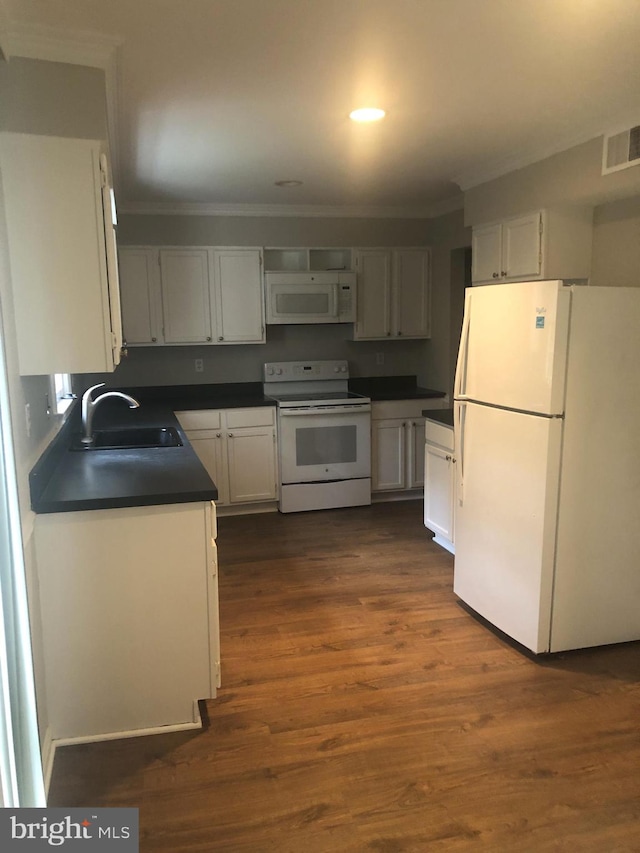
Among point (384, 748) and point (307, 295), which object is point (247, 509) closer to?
point (307, 295)

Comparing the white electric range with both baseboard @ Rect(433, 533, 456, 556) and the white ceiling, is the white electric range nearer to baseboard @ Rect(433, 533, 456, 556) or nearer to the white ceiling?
baseboard @ Rect(433, 533, 456, 556)

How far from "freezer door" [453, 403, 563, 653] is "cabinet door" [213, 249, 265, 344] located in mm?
2355

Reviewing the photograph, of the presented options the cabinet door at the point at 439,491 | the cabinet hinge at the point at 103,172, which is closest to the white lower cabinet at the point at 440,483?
the cabinet door at the point at 439,491

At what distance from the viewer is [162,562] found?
2395 mm

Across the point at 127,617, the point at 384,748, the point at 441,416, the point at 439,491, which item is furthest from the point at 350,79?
the point at 439,491

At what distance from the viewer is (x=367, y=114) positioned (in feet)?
9.52

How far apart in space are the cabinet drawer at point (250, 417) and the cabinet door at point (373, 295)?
105cm

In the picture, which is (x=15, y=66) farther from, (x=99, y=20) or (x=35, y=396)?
(x=35, y=396)

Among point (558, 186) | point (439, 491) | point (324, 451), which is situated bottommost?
point (439, 491)

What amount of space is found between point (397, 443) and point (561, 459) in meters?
2.58

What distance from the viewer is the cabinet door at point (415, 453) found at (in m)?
5.41

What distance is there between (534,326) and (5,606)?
7.44 ft

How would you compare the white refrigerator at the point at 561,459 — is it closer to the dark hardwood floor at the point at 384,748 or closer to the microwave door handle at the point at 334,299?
the dark hardwood floor at the point at 384,748

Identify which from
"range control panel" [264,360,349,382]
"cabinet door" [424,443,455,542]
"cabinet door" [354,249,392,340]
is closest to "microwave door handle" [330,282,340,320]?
"cabinet door" [354,249,392,340]
